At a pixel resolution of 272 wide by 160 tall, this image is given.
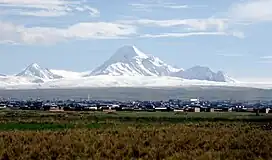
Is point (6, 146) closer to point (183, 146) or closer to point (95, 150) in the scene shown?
point (95, 150)

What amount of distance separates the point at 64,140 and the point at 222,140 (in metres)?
7.99

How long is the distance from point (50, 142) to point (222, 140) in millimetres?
8705

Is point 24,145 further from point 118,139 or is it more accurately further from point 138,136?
point 138,136

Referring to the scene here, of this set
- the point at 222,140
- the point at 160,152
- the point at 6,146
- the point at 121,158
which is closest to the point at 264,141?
the point at 222,140

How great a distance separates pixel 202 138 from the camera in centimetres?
3569

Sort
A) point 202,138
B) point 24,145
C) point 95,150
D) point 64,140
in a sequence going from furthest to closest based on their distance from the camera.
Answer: point 202,138
point 64,140
point 24,145
point 95,150

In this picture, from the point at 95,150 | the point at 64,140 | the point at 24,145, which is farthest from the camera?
the point at 64,140

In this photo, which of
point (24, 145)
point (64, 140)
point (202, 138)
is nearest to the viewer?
point (24, 145)

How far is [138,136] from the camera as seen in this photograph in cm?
3728

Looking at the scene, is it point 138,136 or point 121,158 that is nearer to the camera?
point 121,158

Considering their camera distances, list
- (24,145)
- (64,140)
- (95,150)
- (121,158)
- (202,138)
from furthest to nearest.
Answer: (202,138), (64,140), (24,145), (95,150), (121,158)

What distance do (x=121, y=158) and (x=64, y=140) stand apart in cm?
654

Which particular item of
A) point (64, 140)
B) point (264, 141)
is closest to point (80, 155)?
point (64, 140)

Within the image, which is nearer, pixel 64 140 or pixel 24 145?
pixel 24 145
